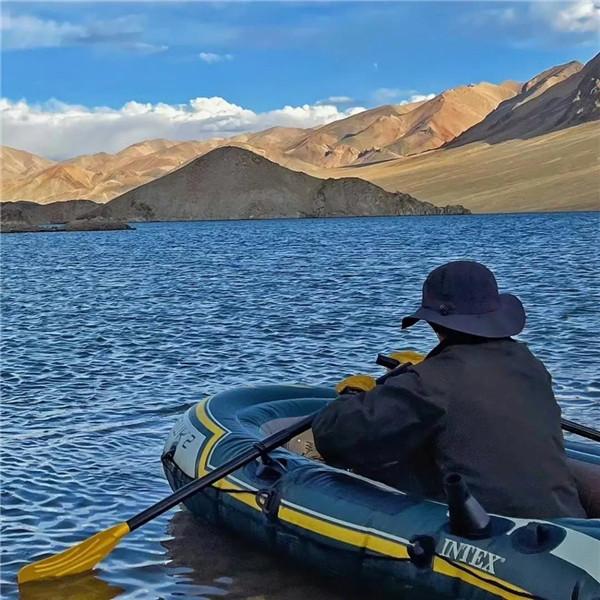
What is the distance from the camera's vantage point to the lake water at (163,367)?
21.0 ft

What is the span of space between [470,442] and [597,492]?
48.7 inches

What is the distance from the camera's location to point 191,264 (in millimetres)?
38094

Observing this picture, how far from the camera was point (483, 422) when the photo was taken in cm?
464

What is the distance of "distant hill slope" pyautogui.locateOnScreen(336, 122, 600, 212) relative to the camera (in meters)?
129

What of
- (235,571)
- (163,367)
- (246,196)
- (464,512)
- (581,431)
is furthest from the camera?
(246,196)

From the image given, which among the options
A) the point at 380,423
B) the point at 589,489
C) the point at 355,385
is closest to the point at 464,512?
the point at 380,423

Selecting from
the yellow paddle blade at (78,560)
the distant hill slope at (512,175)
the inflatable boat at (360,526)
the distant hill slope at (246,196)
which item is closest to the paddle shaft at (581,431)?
the inflatable boat at (360,526)

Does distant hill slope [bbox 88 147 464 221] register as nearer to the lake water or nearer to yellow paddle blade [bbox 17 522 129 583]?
the lake water

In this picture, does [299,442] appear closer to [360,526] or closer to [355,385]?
[355,385]

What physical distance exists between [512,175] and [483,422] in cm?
14768

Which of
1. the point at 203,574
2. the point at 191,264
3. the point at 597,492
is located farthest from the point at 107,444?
the point at 191,264

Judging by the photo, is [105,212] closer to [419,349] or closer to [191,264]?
[191,264]

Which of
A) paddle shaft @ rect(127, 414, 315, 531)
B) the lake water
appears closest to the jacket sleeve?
paddle shaft @ rect(127, 414, 315, 531)

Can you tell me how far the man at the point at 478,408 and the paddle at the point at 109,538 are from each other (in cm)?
108
